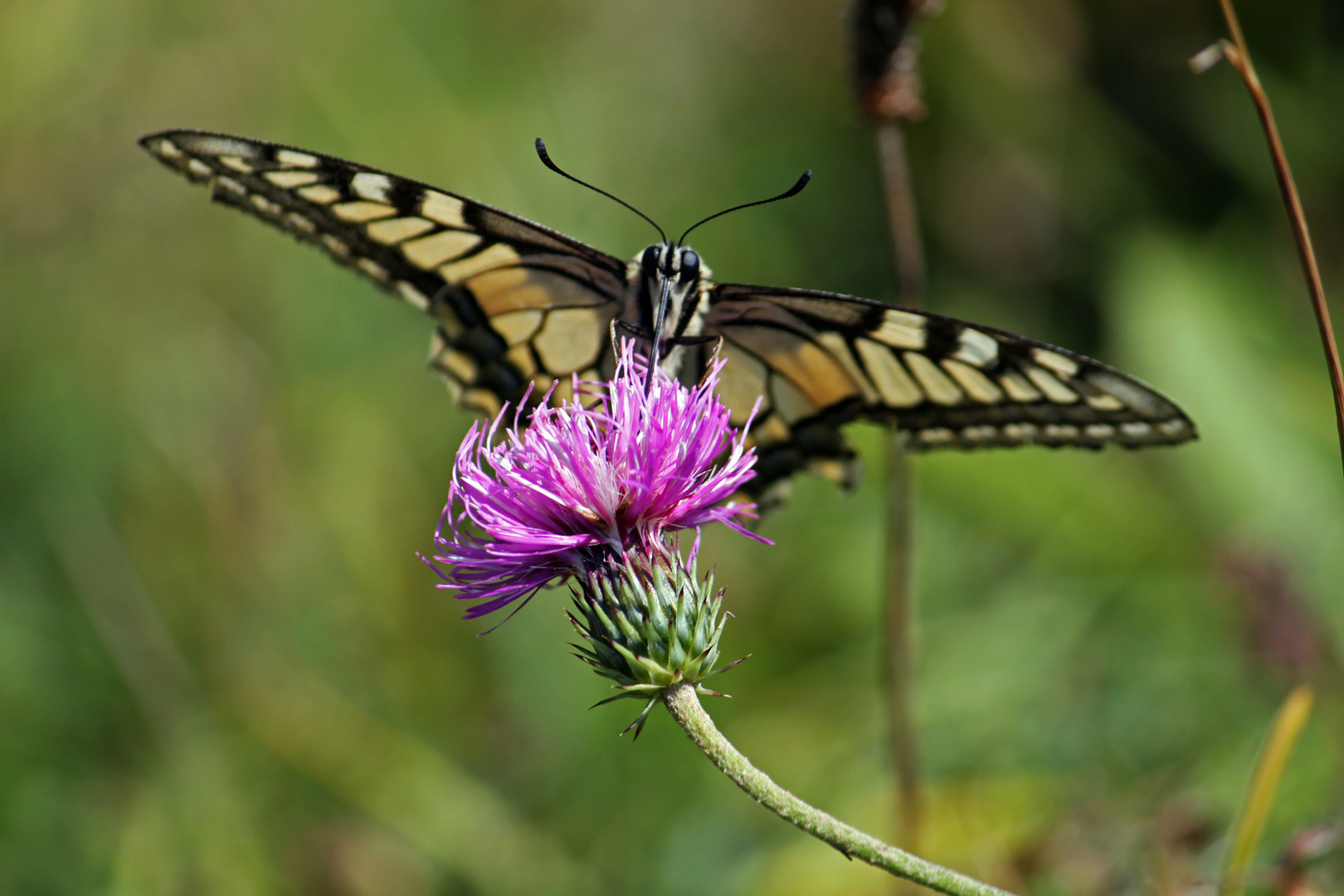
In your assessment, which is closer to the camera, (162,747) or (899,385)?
(899,385)

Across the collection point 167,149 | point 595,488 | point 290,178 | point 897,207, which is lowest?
point 595,488

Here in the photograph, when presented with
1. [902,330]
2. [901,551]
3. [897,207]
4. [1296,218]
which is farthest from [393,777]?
[1296,218]

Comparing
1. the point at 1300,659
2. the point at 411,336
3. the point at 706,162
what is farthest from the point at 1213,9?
the point at 411,336

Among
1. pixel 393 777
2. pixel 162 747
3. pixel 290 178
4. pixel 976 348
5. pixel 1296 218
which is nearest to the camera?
pixel 1296 218

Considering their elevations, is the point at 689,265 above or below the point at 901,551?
above

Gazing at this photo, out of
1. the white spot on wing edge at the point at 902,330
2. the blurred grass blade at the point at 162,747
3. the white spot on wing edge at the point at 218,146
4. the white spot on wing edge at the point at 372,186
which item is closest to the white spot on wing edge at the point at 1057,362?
the white spot on wing edge at the point at 902,330

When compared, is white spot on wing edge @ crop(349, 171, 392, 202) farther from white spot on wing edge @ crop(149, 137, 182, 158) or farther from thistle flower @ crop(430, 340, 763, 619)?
thistle flower @ crop(430, 340, 763, 619)

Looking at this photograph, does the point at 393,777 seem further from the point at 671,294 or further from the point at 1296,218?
the point at 1296,218

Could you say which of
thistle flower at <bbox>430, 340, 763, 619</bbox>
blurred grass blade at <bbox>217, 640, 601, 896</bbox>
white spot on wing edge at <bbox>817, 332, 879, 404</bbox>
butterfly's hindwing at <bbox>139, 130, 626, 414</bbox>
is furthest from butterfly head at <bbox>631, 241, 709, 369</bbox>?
blurred grass blade at <bbox>217, 640, 601, 896</bbox>
